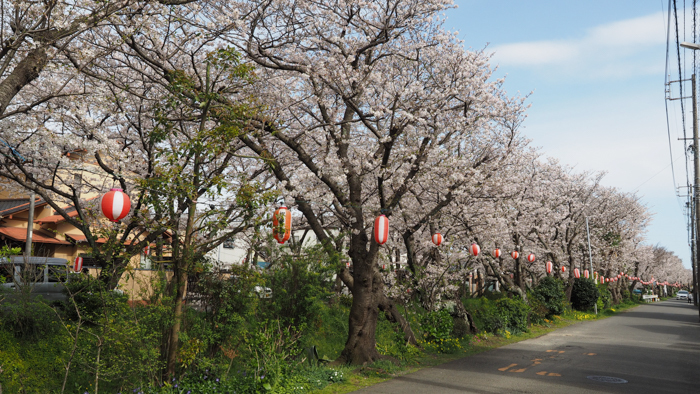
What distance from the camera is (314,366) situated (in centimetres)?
968

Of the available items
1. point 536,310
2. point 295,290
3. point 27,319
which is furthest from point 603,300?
point 27,319

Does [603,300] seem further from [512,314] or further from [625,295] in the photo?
[625,295]

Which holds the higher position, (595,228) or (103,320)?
(595,228)

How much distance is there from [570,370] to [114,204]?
10724 mm

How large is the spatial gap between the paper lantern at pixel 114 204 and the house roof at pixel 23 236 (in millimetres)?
19184

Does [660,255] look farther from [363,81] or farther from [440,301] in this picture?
[363,81]

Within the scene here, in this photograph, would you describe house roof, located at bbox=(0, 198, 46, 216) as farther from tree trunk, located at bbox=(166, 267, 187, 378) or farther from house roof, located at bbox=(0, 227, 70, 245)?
tree trunk, located at bbox=(166, 267, 187, 378)

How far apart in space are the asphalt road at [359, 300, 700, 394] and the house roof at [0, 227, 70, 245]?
20260 mm

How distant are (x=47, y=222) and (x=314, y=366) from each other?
76.3 feet

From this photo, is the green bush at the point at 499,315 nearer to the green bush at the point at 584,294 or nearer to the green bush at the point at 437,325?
the green bush at the point at 437,325

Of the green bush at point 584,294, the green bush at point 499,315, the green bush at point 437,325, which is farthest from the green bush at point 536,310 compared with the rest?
the green bush at point 584,294

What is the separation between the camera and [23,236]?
2375 cm

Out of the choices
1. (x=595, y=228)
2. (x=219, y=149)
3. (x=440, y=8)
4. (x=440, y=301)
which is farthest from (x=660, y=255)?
(x=219, y=149)

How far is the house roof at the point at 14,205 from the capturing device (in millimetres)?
→ 24609
